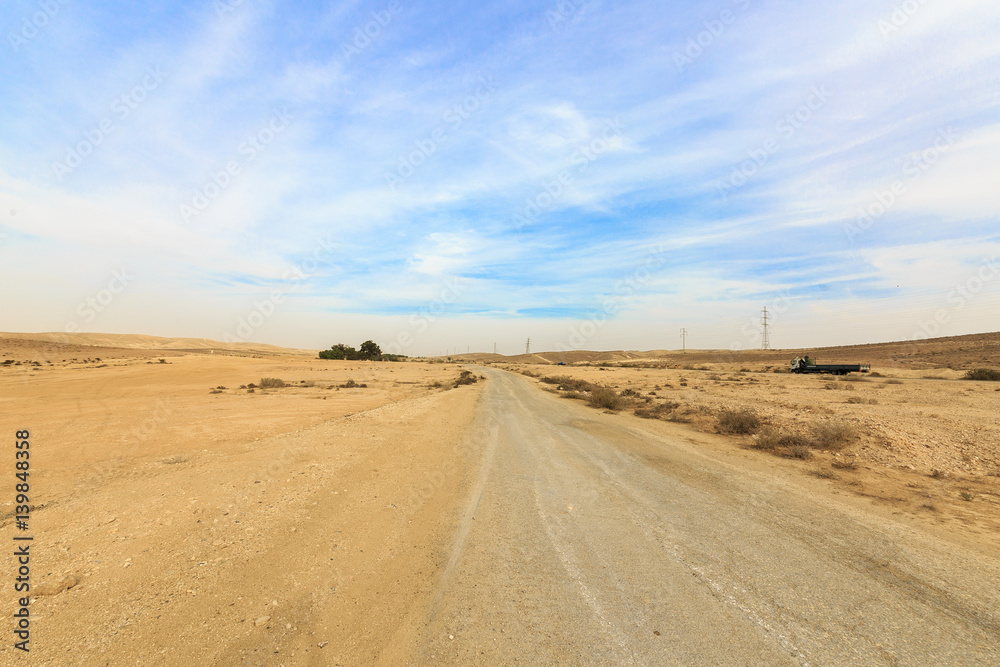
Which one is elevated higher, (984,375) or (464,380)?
(984,375)

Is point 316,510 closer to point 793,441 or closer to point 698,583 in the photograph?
point 698,583

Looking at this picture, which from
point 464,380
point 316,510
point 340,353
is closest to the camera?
point 316,510

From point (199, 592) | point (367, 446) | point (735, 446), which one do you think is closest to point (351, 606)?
point (199, 592)

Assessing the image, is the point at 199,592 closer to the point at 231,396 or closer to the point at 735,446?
the point at 735,446

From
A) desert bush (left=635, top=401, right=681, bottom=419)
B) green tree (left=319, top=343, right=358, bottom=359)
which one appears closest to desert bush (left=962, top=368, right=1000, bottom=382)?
desert bush (left=635, top=401, right=681, bottom=419)

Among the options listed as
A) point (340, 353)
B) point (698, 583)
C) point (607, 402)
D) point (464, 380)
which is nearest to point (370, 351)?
point (340, 353)

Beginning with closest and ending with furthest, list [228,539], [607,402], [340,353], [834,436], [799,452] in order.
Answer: [228,539] < [799,452] < [834,436] < [607,402] < [340,353]

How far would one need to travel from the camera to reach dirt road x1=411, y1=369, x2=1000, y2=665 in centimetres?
330

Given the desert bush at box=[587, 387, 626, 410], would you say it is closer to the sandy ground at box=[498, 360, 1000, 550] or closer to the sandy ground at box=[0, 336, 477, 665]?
the sandy ground at box=[498, 360, 1000, 550]

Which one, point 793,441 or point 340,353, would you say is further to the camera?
point 340,353

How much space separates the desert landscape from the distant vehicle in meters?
33.2

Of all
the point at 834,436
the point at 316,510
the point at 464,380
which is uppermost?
the point at 834,436

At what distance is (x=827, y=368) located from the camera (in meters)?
46.1

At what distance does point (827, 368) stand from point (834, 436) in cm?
4420
